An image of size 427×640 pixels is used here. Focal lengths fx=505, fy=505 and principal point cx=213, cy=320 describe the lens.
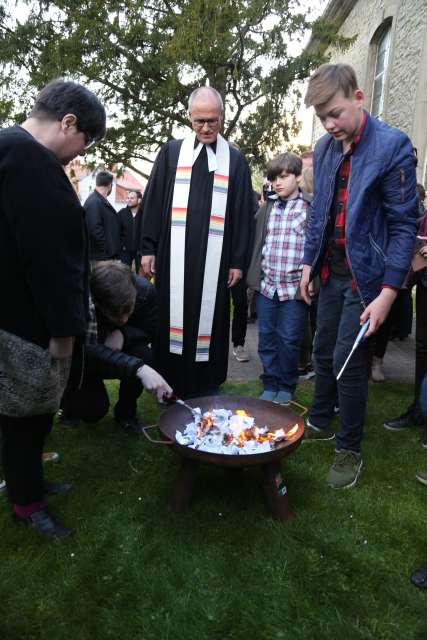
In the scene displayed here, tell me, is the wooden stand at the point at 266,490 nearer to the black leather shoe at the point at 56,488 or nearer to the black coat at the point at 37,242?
the black leather shoe at the point at 56,488

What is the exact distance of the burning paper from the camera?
249cm

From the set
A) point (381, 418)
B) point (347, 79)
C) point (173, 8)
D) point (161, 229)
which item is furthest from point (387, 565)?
point (173, 8)

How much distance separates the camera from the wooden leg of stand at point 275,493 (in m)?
2.47

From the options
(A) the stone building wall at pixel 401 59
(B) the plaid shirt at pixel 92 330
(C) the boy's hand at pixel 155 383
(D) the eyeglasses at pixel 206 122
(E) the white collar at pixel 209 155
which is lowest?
(C) the boy's hand at pixel 155 383

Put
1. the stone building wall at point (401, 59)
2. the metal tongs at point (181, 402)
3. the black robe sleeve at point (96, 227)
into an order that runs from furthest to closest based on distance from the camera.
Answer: the stone building wall at point (401, 59) < the black robe sleeve at point (96, 227) < the metal tongs at point (181, 402)

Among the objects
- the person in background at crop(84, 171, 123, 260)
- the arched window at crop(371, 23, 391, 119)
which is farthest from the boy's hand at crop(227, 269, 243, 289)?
the arched window at crop(371, 23, 391, 119)

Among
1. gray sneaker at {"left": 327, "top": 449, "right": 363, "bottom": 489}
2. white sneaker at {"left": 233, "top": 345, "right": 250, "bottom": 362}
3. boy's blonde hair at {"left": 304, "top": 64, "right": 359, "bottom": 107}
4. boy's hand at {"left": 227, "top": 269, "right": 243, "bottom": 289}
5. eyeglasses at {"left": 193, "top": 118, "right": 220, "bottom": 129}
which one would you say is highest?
boy's blonde hair at {"left": 304, "top": 64, "right": 359, "bottom": 107}

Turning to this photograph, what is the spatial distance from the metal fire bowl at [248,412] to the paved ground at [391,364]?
6.97ft

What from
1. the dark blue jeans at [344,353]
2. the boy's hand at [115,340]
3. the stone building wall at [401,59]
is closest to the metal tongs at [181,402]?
the boy's hand at [115,340]

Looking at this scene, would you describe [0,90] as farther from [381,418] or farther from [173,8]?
[381,418]

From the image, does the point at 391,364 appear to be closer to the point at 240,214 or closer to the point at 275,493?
the point at 240,214

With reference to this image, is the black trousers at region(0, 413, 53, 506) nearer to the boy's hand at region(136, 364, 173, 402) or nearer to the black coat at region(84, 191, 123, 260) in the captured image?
the boy's hand at region(136, 364, 173, 402)

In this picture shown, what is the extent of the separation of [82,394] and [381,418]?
7.46 ft

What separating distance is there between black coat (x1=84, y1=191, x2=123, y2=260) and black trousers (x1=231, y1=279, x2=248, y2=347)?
2263 millimetres
